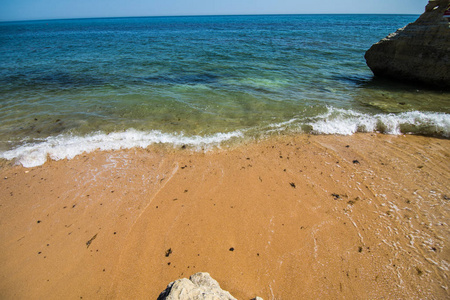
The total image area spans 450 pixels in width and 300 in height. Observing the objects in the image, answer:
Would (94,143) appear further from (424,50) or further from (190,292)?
(424,50)

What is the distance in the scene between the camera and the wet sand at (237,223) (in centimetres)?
322

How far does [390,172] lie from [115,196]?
635cm

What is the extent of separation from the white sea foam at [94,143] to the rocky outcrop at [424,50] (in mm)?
10034

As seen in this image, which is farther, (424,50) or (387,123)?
(424,50)

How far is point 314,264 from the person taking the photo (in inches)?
133

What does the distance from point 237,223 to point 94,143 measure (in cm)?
517

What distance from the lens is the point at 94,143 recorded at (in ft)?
21.6

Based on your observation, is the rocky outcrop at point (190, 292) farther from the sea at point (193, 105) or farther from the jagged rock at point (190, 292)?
the sea at point (193, 105)

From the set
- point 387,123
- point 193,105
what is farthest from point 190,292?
point 387,123

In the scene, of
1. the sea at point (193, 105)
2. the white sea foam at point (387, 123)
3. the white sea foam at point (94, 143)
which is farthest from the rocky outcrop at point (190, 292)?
the white sea foam at point (387, 123)

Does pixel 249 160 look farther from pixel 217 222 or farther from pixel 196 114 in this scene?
pixel 196 114

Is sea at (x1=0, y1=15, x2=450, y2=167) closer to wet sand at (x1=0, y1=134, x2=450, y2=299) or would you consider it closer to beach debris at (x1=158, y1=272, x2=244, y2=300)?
wet sand at (x1=0, y1=134, x2=450, y2=299)

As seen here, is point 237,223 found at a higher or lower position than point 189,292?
lower

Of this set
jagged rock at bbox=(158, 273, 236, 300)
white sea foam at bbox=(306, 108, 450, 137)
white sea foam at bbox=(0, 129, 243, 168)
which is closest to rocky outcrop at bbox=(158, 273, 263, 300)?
jagged rock at bbox=(158, 273, 236, 300)
